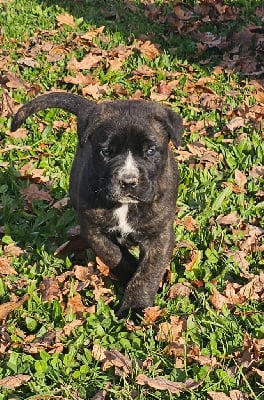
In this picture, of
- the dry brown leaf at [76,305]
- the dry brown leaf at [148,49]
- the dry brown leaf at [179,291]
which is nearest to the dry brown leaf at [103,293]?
the dry brown leaf at [76,305]

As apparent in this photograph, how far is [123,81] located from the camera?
8078 millimetres

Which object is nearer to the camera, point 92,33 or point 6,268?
point 6,268

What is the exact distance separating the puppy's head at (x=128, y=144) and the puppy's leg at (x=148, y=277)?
396mm

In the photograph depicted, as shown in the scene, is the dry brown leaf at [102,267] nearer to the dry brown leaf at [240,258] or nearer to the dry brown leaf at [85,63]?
the dry brown leaf at [240,258]

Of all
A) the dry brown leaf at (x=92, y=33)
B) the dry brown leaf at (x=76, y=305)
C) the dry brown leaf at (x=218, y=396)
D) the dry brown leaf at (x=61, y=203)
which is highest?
the dry brown leaf at (x=92, y=33)

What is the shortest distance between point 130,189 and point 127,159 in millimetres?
213

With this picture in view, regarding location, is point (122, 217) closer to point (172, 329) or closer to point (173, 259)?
point (173, 259)

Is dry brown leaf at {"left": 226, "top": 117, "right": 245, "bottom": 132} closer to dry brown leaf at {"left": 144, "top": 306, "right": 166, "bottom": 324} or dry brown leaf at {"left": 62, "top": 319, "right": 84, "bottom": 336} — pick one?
dry brown leaf at {"left": 144, "top": 306, "right": 166, "bottom": 324}

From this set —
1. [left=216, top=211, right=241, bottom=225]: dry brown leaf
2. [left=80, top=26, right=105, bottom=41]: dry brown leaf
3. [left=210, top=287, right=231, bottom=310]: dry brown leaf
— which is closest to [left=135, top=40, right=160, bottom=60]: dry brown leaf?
[left=80, top=26, right=105, bottom=41]: dry brown leaf

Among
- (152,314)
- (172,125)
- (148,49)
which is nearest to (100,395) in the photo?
(152,314)

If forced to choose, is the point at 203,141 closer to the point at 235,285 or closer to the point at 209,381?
the point at 235,285

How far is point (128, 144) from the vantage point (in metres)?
4.45

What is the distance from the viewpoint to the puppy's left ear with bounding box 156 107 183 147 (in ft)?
15.2

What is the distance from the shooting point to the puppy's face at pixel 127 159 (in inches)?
171
